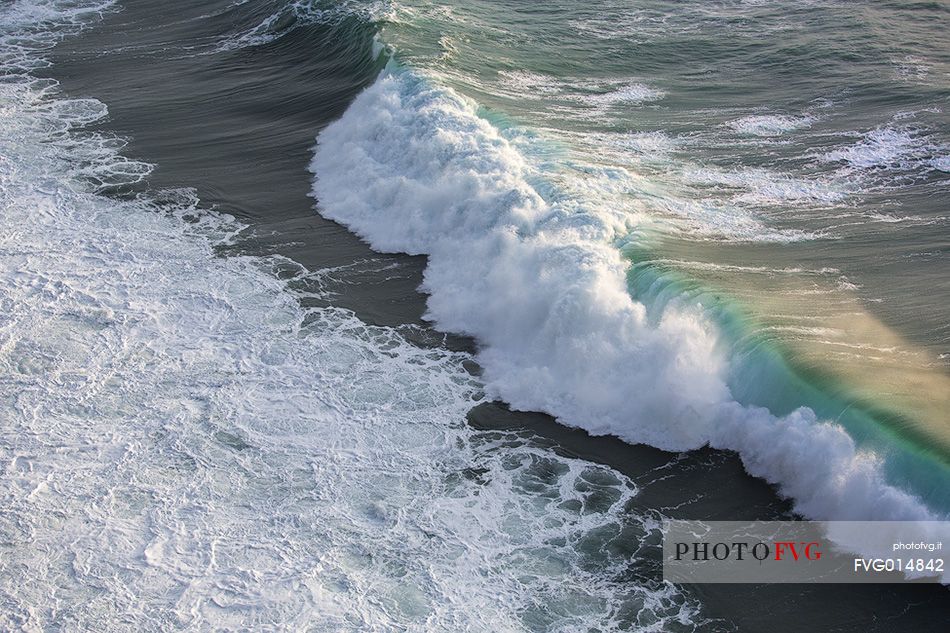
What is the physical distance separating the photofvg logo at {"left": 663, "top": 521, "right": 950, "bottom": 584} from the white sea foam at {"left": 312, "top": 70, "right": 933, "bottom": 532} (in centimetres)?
22

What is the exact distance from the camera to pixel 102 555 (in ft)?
37.9

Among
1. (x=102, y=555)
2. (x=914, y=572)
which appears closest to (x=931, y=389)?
(x=914, y=572)

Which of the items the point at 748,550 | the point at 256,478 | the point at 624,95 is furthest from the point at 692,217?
the point at 256,478

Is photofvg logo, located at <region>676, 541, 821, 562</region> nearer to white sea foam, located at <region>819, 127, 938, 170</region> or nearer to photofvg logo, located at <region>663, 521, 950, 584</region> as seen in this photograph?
photofvg logo, located at <region>663, 521, 950, 584</region>

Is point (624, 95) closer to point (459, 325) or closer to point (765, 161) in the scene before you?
point (765, 161)

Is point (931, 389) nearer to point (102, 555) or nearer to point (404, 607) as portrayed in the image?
point (404, 607)

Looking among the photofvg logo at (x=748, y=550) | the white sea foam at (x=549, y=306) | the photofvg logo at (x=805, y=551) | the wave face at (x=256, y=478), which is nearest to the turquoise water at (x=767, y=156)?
the white sea foam at (x=549, y=306)

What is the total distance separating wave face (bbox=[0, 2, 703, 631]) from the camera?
36.1 feet

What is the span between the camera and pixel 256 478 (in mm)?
12695

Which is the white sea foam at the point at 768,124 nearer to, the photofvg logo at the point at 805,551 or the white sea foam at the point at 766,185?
the white sea foam at the point at 766,185

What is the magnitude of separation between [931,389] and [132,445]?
10.0m

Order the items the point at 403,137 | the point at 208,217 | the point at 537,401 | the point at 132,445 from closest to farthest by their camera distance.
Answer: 1. the point at 132,445
2. the point at 537,401
3. the point at 208,217
4. the point at 403,137

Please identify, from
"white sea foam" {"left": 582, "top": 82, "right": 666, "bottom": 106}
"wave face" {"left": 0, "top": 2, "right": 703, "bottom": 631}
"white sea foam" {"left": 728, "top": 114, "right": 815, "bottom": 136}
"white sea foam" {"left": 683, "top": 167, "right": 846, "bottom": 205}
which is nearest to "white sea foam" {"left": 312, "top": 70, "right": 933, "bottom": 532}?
"wave face" {"left": 0, "top": 2, "right": 703, "bottom": 631}

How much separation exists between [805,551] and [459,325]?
20.7ft
